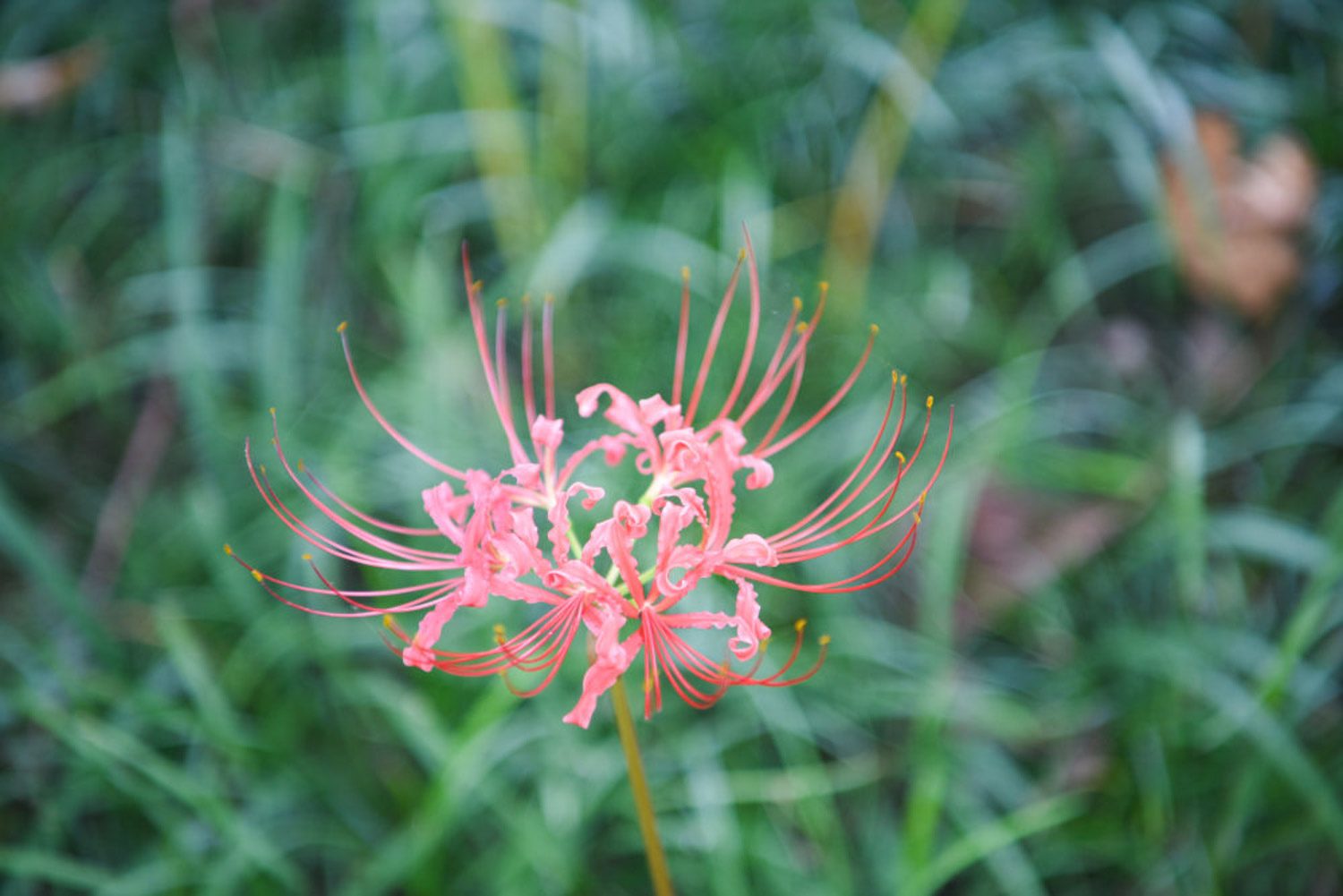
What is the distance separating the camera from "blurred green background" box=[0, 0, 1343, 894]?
1.67 metres

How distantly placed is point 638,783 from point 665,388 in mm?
1167

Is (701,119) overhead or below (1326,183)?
overhead

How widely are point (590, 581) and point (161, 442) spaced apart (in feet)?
6.13

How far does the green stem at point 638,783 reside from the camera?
1.00 m

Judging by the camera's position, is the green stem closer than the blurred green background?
Yes

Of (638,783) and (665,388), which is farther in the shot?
(665,388)

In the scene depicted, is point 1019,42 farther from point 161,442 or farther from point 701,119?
point 161,442

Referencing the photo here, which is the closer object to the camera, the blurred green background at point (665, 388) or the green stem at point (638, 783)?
the green stem at point (638, 783)

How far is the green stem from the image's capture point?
100cm

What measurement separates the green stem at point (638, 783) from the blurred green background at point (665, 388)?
0.42 meters

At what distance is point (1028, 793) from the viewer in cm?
176

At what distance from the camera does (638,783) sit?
Answer: 1071 millimetres

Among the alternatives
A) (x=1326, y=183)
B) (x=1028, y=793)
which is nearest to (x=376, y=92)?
(x=1028, y=793)

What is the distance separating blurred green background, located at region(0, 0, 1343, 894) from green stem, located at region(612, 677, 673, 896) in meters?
0.42
